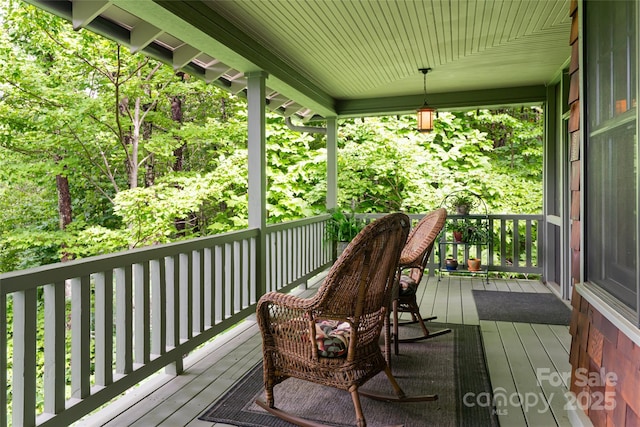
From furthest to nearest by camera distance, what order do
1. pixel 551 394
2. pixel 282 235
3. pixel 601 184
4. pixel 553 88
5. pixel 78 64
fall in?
pixel 78 64 < pixel 553 88 < pixel 282 235 < pixel 551 394 < pixel 601 184

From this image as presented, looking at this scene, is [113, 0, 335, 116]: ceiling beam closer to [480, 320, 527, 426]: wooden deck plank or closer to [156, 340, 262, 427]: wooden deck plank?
[156, 340, 262, 427]: wooden deck plank

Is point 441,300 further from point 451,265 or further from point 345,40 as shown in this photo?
point 345,40

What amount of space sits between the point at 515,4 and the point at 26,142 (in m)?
8.03

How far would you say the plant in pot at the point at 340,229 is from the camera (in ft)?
20.2

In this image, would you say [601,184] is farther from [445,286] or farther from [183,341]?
[445,286]

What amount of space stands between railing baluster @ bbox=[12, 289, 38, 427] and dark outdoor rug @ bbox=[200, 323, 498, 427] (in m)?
0.82

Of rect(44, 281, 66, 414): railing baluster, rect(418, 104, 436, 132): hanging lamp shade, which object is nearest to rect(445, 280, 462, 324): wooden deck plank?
rect(418, 104, 436, 132): hanging lamp shade

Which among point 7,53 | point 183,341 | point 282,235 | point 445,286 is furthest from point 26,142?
point 445,286

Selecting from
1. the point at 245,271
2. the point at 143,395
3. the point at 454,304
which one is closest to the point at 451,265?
the point at 454,304

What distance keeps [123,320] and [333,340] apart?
45.2 inches

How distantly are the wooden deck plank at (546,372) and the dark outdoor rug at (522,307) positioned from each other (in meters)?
0.29

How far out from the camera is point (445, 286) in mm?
5703

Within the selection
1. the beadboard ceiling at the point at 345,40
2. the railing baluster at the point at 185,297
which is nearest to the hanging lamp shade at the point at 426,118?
the beadboard ceiling at the point at 345,40

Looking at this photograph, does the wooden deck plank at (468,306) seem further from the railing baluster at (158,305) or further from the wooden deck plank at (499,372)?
the railing baluster at (158,305)
